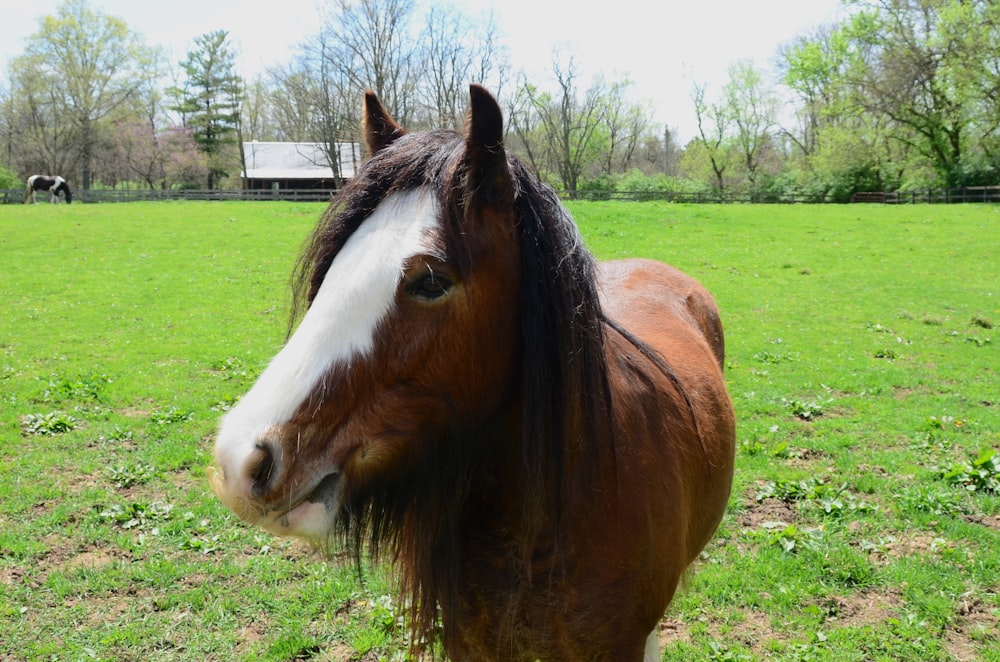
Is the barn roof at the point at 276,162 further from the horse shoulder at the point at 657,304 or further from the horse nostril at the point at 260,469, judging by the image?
the horse nostril at the point at 260,469

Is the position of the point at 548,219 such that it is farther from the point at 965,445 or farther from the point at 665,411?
the point at 965,445

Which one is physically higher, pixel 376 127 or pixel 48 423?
pixel 376 127

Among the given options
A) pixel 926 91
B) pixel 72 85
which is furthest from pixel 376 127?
Result: pixel 72 85

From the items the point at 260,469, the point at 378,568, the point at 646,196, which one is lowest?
the point at 378,568

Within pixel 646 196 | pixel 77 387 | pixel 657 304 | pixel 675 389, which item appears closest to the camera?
pixel 675 389

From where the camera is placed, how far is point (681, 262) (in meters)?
18.3

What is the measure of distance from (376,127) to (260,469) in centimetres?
125

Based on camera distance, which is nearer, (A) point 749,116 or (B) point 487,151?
(B) point 487,151

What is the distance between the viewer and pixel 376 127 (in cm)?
215

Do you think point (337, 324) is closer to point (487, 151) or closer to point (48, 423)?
point (487, 151)

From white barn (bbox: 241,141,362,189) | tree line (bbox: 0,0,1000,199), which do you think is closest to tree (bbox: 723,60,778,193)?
tree line (bbox: 0,0,1000,199)

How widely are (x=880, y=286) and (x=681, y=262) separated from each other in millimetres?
5040

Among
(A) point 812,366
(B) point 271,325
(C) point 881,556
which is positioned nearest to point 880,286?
(A) point 812,366

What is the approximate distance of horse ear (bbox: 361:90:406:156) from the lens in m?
2.14
